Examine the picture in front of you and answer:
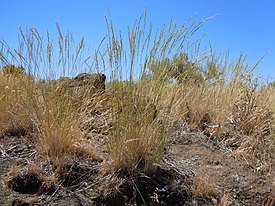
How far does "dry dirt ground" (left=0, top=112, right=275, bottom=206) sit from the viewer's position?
2.11m

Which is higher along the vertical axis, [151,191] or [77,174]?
[77,174]

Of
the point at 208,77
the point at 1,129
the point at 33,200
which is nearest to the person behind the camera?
the point at 33,200

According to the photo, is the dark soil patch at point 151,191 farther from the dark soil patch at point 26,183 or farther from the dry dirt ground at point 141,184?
the dark soil patch at point 26,183

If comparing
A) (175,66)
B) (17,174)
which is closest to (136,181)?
(17,174)

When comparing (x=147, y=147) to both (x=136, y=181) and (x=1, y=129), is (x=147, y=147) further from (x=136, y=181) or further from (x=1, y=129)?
(x=1, y=129)

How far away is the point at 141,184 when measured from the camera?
2.23 metres

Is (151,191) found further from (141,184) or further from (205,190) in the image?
(205,190)

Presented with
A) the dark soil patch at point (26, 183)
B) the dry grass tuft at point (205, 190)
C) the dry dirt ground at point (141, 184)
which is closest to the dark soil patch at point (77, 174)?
the dry dirt ground at point (141, 184)

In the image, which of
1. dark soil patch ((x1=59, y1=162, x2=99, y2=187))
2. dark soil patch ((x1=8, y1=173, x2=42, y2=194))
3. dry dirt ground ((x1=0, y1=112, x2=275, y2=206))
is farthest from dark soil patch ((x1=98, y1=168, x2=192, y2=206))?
dark soil patch ((x1=8, y1=173, x2=42, y2=194))

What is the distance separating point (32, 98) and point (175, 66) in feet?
4.18

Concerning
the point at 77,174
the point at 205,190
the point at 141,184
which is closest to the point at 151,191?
the point at 141,184

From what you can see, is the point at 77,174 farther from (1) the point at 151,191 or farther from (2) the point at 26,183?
(1) the point at 151,191

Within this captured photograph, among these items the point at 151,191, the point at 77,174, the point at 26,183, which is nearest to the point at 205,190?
the point at 151,191

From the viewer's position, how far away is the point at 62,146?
242 centimetres
